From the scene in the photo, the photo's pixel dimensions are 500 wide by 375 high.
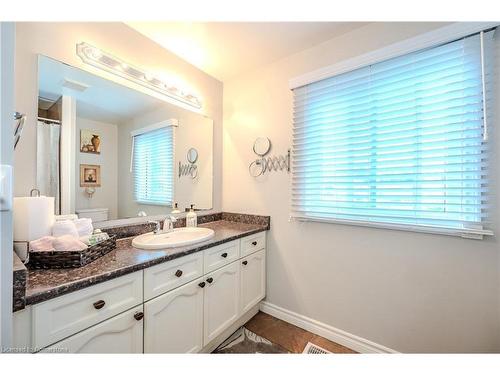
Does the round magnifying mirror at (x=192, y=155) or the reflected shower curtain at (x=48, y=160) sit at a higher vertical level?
the round magnifying mirror at (x=192, y=155)

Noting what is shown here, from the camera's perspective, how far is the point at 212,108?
2.08 metres

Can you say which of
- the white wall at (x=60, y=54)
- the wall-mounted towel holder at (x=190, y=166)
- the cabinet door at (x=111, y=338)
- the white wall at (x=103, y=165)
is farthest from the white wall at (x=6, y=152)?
the wall-mounted towel holder at (x=190, y=166)

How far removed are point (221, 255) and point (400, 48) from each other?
1735 mm

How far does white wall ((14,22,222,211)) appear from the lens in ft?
3.28

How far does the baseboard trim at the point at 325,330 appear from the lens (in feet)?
4.60

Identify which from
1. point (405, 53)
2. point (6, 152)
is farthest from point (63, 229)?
point (405, 53)

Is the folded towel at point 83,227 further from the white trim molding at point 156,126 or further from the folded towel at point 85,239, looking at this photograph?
the white trim molding at point 156,126

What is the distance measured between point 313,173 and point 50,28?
181cm

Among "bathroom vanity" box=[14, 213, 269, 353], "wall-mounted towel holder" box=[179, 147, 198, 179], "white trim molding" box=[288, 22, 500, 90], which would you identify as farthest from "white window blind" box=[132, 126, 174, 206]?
"white trim molding" box=[288, 22, 500, 90]

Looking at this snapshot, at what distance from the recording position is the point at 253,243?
172cm

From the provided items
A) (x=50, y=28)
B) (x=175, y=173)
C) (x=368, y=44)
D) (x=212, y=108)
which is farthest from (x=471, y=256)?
(x=50, y=28)

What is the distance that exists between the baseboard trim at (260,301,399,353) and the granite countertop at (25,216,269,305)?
3.16ft

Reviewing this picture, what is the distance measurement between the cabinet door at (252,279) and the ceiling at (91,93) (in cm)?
139
